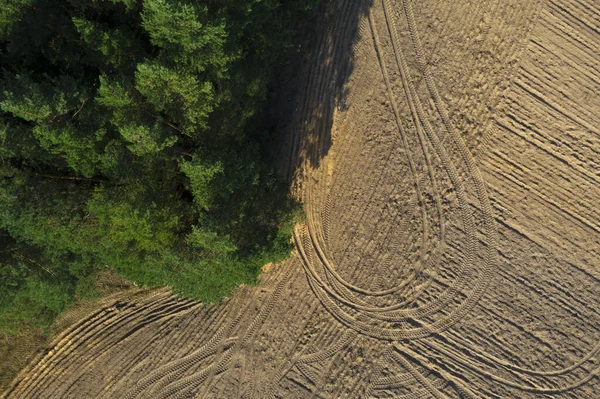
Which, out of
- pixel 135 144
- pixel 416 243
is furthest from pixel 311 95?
pixel 135 144

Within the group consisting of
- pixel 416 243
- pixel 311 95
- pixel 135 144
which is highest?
pixel 311 95

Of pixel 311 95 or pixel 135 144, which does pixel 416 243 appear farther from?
pixel 135 144

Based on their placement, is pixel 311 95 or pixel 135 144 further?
pixel 311 95

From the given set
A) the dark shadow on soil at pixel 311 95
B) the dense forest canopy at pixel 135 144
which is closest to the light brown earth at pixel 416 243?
the dark shadow on soil at pixel 311 95

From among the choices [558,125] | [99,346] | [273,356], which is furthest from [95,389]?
[558,125]

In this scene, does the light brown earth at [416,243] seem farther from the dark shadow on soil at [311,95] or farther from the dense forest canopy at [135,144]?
the dense forest canopy at [135,144]

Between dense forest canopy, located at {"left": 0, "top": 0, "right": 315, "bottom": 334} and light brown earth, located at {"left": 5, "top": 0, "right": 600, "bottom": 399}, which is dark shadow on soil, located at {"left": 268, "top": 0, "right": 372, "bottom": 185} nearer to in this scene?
light brown earth, located at {"left": 5, "top": 0, "right": 600, "bottom": 399}
